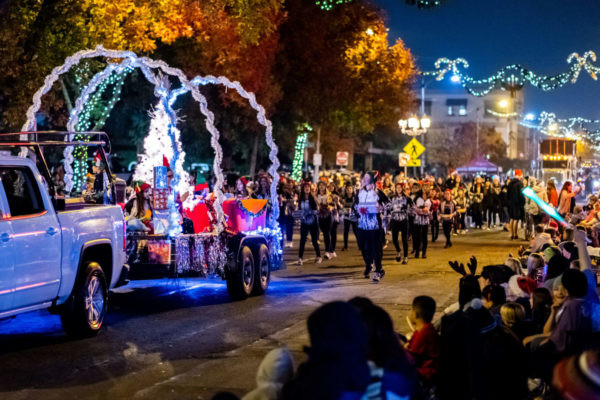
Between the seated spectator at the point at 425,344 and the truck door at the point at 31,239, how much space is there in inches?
191

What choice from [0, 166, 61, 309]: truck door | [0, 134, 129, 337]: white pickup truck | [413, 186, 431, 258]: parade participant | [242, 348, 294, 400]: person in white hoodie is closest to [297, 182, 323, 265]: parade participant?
[413, 186, 431, 258]: parade participant

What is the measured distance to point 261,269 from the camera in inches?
579

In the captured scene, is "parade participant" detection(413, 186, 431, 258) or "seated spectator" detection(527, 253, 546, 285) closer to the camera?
"seated spectator" detection(527, 253, 546, 285)

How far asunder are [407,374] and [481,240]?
2307 cm

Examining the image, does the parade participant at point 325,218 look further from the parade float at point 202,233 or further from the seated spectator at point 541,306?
the seated spectator at point 541,306

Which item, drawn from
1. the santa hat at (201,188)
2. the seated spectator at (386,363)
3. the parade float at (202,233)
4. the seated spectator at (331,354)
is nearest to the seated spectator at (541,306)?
the seated spectator at (386,363)

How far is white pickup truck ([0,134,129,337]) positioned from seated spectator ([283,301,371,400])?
5.89 meters

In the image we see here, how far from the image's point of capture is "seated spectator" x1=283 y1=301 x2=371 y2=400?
409 cm

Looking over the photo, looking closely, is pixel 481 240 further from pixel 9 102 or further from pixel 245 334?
pixel 245 334

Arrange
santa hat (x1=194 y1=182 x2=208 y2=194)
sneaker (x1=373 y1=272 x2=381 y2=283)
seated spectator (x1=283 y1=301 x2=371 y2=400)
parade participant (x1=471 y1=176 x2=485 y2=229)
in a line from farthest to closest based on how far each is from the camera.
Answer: parade participant (x1=471 y1=176 x2=485 y2=229), santa hat (x1=194 y1=182 x2=208 y2=194), sneaker (x1=373 y1=272 x2=381 y2=283), seated spectator (x1=283 y1=301 x2=371 y2=400)

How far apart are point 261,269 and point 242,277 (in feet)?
3.08

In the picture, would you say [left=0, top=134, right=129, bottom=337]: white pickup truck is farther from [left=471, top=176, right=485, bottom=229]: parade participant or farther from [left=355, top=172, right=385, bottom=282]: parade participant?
[left=471, top=176, right=485, bottom=229]: parade participant

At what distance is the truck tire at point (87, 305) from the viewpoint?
418 inches

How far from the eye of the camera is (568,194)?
2356 centimetres
